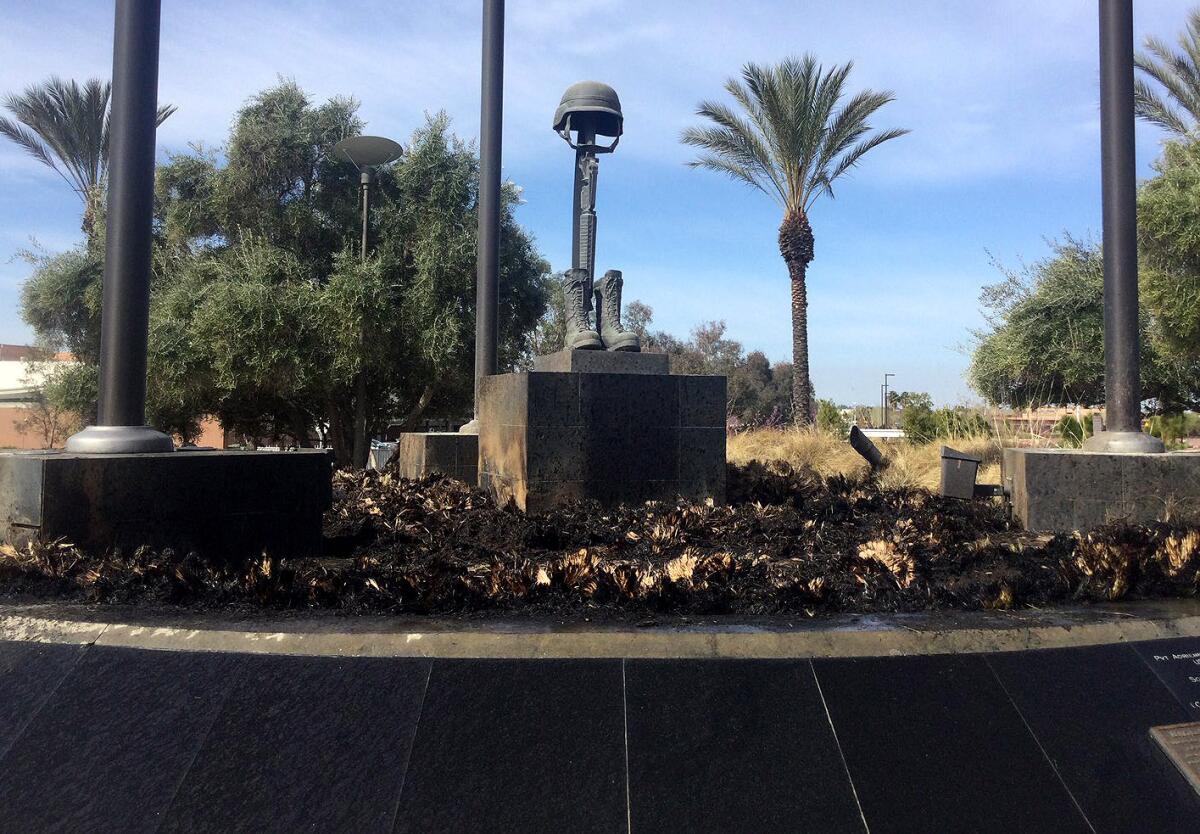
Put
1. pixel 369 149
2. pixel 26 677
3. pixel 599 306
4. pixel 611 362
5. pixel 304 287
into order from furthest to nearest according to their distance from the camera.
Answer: pixel 304 287, pixel 369 149, pixel 599 306, pixel 611 362, pixel 26 677

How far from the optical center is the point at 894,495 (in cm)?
734

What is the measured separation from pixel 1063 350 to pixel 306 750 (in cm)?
2165

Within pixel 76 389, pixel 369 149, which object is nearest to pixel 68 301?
pixel 76 389

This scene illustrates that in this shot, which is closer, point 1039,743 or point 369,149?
point 1039,743

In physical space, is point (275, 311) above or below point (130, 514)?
above

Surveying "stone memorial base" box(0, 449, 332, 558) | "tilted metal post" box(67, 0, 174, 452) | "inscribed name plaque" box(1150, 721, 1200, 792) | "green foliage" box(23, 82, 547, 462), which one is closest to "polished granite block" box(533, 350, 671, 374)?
"stone memorial base" box(0, 449, 332, 558)

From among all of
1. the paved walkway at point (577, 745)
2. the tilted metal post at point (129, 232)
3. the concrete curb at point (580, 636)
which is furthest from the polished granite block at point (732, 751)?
the tilted metal post at point (129, 232)

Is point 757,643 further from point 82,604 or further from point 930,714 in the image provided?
point 82,604

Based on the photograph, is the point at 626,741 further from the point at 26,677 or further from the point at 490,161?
the point at 490,161

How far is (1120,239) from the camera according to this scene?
569 cm

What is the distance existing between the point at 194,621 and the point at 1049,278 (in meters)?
23.1

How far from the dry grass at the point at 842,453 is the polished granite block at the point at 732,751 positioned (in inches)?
321

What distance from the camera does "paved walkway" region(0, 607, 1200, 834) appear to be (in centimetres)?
230

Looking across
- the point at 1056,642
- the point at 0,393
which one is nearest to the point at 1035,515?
the point at 1056,642
